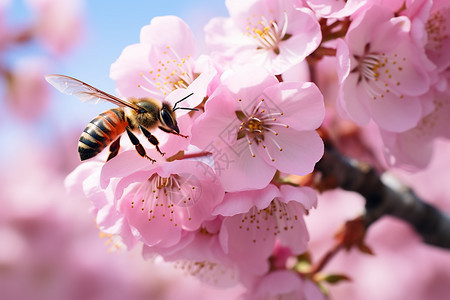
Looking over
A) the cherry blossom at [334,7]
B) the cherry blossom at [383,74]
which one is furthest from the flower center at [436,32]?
the cherry blossom at [334,7]

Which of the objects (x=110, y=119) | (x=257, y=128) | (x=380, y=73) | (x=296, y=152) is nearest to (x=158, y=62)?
(x=110, y=119)

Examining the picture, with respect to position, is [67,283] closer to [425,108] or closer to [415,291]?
[415,291]

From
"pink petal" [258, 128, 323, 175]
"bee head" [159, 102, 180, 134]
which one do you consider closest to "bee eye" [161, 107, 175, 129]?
"bee head" [159, 102, 180, 134]

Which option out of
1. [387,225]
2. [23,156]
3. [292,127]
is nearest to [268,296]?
[292,127]

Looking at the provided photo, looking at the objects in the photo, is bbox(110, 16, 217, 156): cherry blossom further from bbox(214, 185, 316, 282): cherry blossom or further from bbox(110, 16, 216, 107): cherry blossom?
bbox(214, 185, 316, 282): cherry blossom

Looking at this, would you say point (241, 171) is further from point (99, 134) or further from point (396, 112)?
point (396, 112)
